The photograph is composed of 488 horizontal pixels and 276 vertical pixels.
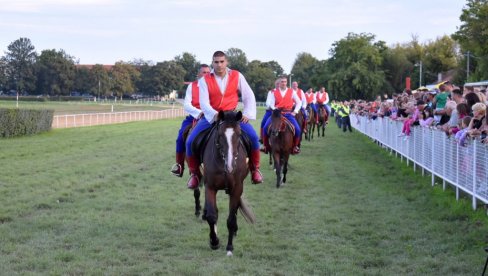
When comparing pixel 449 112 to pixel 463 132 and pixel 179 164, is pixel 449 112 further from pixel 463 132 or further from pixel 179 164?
pixel 179 164

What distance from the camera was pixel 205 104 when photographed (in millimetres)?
8508

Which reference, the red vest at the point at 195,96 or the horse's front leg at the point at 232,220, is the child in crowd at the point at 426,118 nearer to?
the red vest at the point at 195,96

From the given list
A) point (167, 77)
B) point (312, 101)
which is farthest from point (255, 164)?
point (167, 77)

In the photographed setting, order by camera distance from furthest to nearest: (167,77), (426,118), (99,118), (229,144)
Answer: (167,77)
(99,118)
(426,118)
(229,144)

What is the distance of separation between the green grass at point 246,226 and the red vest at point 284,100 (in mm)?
1758

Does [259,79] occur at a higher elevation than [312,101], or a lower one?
higher

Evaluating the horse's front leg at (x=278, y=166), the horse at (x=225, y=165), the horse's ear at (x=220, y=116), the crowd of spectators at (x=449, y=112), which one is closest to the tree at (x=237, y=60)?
the crowd of spectators at (x=449, y=112)

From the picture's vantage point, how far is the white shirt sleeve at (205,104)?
8.36 meters

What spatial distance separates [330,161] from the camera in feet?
66.9

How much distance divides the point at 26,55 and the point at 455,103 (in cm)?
15184

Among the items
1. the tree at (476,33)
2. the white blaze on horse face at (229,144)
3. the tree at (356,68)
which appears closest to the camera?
the white blaze on horse face at (229,144)

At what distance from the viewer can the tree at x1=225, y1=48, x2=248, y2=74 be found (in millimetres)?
117938

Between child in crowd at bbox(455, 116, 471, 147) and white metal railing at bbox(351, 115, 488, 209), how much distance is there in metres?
0.11

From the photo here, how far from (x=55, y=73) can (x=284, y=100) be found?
421 feet
